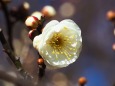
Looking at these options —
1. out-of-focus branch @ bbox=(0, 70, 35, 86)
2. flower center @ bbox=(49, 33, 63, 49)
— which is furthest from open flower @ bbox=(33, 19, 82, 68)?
out-of-focus branch @ bbox=(0, 70, 35, 86)

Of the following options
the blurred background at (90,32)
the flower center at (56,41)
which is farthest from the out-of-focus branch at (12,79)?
the blurred background at (90,32)

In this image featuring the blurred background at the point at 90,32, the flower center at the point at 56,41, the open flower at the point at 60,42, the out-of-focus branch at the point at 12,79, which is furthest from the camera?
the blurred background at the point at 90,32

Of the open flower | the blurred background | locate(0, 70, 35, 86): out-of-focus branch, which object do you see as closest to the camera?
locate(0, 70, 35, 86): out-of-focus branch

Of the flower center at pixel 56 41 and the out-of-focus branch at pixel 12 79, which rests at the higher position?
the out-of-focus branch at pixel 12 79

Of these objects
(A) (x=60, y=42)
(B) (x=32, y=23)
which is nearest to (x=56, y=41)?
(A) (x=60, y=42)

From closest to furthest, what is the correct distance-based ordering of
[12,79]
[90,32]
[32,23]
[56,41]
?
[12,79]
[32,23]
[56,41]
[90,32]

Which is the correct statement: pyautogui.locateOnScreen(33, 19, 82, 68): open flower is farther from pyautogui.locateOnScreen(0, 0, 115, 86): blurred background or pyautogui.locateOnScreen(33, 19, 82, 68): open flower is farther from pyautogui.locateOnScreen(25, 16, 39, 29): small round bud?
pyautogui.locateOnScreen(0, 0, 115, 86): blurred background

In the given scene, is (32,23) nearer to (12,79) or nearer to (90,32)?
(12,79)

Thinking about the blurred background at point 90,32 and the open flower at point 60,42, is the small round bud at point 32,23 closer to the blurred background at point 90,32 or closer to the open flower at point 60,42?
the open flower at point 60,42

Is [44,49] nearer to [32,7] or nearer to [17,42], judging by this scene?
[17,42]

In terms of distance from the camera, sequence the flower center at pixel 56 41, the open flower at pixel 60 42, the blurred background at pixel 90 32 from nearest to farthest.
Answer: the open flower at pixel 60 42 → the flower center at pixel 56 41 → the blurred background at pixel 90 32
